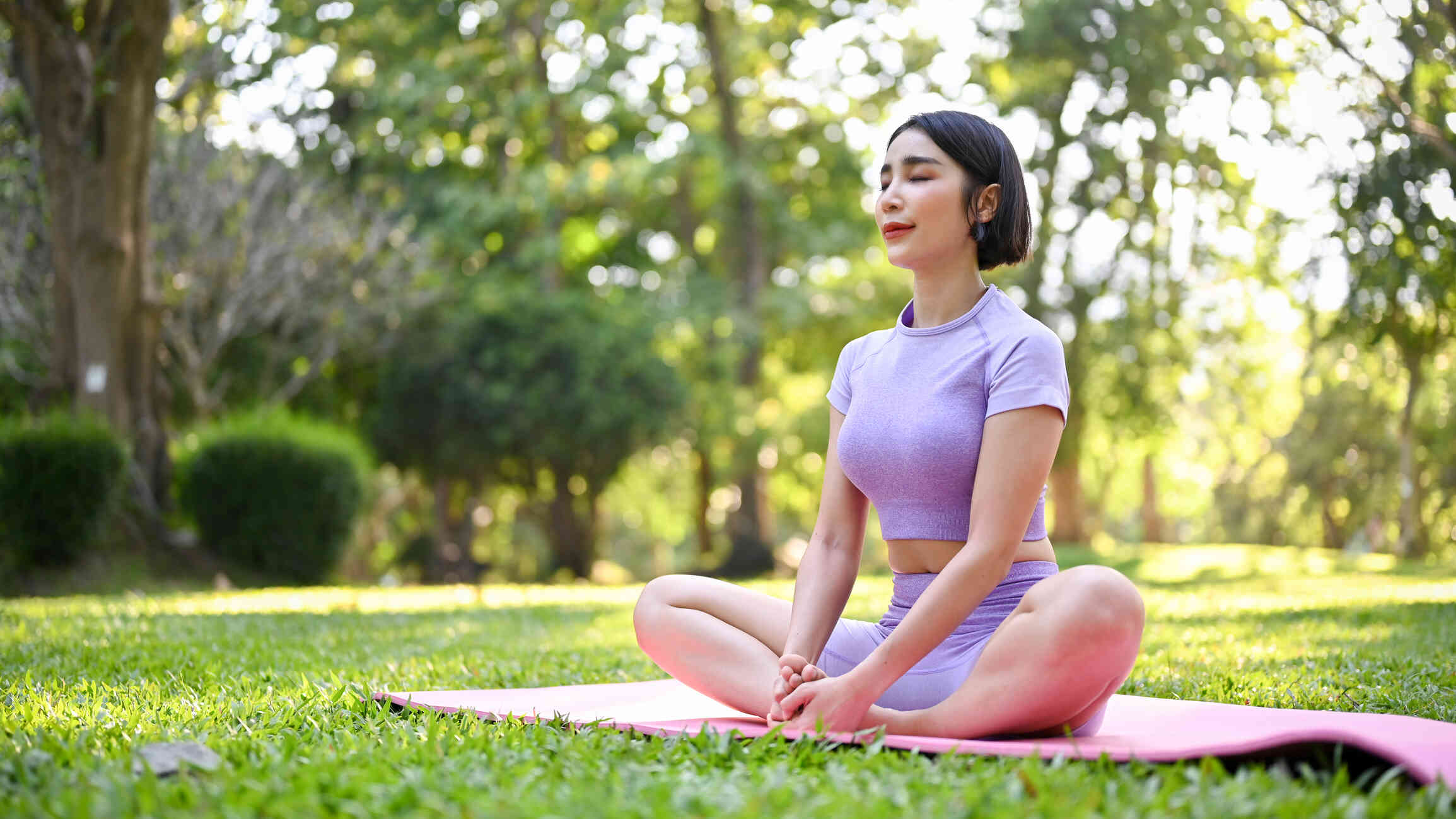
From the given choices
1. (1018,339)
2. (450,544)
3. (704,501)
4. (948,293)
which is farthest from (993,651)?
(704,501)

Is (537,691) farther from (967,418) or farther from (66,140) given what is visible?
(66,140)

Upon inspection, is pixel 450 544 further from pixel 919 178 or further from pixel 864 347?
pixel 919 178

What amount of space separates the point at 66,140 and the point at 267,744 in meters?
11.3

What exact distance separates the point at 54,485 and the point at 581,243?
1343 cm

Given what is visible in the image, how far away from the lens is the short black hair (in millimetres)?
3037

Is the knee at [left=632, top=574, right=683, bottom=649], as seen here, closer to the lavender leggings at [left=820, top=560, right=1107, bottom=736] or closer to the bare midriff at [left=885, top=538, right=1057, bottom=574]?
the lavender leggings at [left=820, top=560, right=1107, bottom=736]

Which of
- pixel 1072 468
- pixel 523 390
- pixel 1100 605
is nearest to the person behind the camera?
pixel 1100 605

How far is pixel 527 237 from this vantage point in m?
21.9

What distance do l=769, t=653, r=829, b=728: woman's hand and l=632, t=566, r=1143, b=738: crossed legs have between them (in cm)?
19

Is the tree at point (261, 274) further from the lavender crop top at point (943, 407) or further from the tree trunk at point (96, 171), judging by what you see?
the lavender crop top at point (943, 407)

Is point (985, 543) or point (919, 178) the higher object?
point (919, 178)

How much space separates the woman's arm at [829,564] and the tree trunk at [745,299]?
1600 cm

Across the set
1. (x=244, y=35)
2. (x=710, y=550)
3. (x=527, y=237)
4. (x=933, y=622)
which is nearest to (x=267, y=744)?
(x=933, y=622)

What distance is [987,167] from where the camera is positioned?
3.06m
